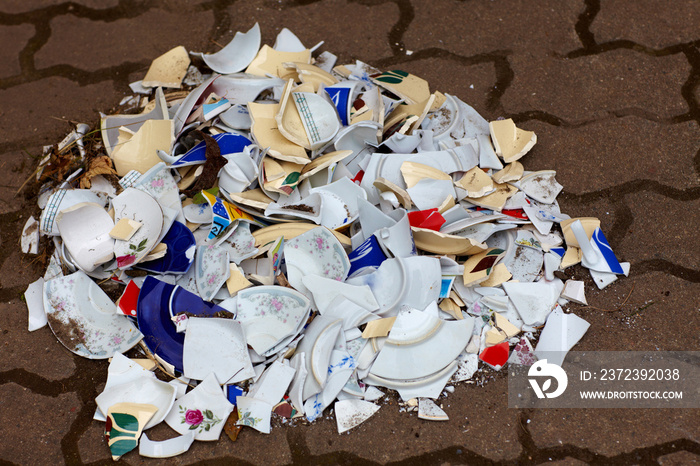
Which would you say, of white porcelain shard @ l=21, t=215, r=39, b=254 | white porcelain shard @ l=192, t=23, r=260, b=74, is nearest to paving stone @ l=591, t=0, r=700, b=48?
white porcelain shard @ l=192, t=23, r=260, b=74

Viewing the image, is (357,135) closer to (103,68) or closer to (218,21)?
(218,21)

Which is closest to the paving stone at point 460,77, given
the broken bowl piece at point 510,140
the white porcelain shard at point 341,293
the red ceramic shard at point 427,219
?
the broken bowl piece at point 510,140

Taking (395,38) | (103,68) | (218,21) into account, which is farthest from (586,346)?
(103,68)

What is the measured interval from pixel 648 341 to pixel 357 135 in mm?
1243

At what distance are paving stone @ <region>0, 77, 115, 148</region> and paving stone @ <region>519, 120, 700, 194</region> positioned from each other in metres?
1.88

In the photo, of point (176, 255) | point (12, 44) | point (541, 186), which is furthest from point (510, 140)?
point (12, 44)

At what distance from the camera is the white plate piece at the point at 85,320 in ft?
5.87

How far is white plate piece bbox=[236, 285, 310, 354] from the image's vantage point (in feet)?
5.57

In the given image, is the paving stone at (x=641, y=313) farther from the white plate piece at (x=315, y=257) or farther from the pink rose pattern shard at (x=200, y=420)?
the pink rose pattern shard at (x=200, y=420)

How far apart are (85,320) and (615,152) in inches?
83.0

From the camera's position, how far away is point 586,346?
1.78 meters

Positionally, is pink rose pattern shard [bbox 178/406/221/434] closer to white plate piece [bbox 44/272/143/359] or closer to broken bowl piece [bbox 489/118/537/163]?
white plate piece [bbox 44/272/143/359]

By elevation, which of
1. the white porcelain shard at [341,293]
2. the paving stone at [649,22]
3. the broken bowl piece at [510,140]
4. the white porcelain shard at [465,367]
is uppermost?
the paving stone at [649,22]

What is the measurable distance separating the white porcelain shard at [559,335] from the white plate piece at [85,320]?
1.35 meters
